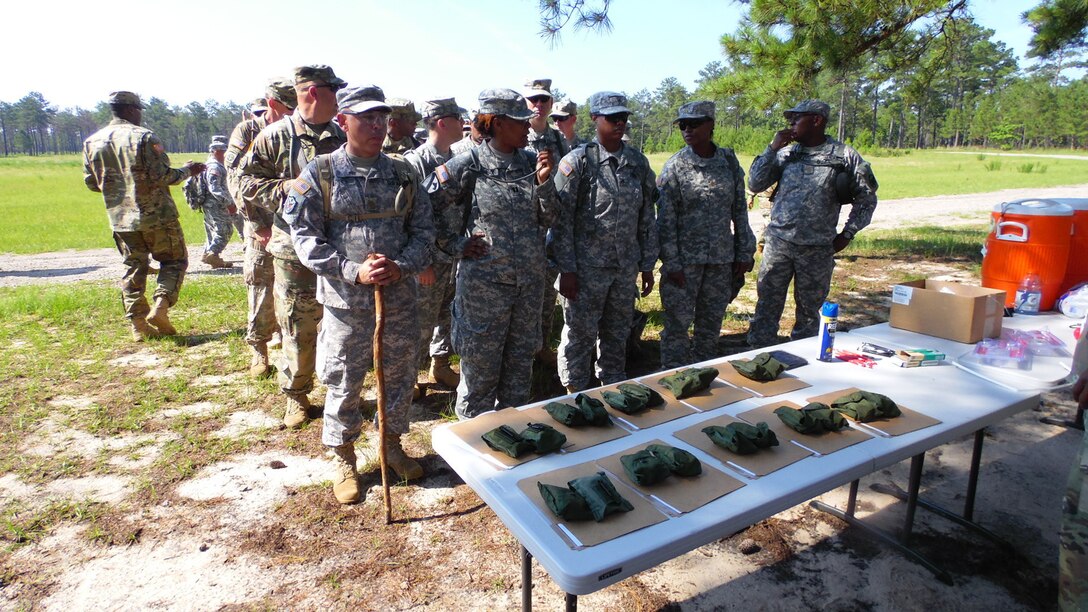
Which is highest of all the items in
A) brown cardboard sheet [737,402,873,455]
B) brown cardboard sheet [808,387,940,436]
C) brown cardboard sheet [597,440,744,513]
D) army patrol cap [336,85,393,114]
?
army patrol cap [336,85,393,114]

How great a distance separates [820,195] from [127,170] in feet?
18.4

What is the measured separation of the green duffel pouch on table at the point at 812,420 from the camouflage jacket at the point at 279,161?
2747mm

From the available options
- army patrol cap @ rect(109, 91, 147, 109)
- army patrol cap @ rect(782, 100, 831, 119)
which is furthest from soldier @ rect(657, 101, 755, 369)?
army patrol cap @ rect(109, 91, 147, 109)

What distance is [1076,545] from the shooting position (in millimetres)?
1746

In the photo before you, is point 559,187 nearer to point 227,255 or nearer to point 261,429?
point 261,429

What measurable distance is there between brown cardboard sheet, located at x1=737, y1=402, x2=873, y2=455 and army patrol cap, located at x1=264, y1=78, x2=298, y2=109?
3701 mm

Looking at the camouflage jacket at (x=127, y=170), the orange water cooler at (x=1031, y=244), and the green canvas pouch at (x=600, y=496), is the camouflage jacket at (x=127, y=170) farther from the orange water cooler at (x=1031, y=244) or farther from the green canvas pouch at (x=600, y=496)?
the orange water cooler at (x=1031, y=244)

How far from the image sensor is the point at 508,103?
3137 millimetres

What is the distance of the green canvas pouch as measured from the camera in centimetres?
158

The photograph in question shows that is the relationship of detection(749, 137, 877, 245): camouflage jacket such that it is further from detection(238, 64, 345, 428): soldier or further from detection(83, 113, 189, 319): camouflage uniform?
detection(83, 113, 189, 319): camouflage uniform

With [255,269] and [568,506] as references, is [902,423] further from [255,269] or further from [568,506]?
[255,269]

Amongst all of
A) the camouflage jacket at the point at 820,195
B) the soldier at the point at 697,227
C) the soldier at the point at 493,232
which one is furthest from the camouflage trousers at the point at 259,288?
the camouflage jacket at the point at 820,195

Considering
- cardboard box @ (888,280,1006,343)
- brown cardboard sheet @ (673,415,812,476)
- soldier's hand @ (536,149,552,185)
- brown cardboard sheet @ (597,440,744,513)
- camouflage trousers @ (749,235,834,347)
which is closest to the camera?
brown cardboard sheet @ (597,440,744,513)

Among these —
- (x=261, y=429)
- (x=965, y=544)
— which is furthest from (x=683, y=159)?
(x=261, y=429)
